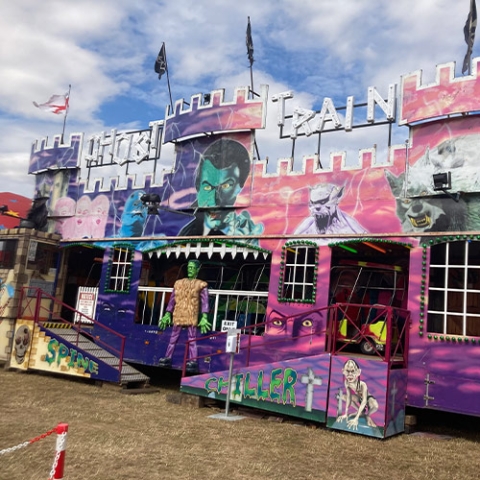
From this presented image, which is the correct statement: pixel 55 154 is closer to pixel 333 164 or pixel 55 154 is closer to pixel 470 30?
pixel 333 164

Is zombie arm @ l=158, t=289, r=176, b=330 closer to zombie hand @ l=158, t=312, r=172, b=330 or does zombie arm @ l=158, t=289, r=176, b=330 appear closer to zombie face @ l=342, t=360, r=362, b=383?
zombie hand @ l=158, t=312, r=172, b=330

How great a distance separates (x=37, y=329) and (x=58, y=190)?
4.85 m

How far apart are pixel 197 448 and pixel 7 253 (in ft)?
37.7

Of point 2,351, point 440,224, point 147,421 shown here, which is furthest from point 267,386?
point 2,351

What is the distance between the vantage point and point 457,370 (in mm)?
10352

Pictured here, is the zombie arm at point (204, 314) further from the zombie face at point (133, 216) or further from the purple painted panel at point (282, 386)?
the zombie face at point (133, 216)

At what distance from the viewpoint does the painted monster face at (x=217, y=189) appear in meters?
14.2

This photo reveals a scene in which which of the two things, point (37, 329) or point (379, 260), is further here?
point (37, 329)

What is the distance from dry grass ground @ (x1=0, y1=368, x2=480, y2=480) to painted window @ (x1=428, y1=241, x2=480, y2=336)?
6.90 ft

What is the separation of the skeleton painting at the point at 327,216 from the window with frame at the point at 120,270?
5.39m

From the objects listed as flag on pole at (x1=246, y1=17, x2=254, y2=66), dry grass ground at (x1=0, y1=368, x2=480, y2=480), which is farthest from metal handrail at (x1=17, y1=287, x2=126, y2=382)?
flag on pole at (x1=246, y1=17, x2=254, y2=66)

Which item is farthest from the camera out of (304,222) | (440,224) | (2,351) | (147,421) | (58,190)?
(58,190)

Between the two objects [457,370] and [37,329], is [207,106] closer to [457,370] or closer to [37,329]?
[37,329]

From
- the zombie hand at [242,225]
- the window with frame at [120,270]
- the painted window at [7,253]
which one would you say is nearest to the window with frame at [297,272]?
the zombie hand at [242,225]
